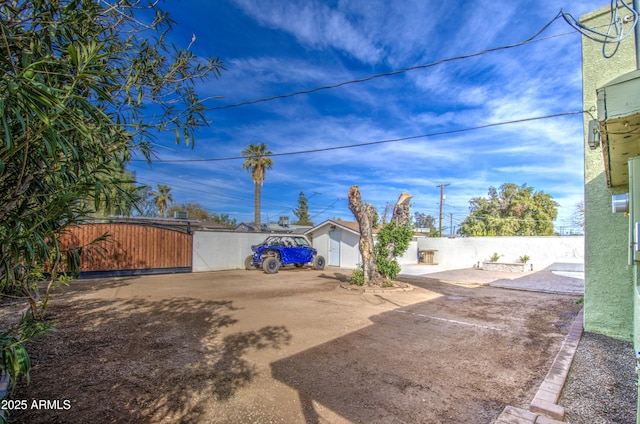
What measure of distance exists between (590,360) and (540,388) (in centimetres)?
137

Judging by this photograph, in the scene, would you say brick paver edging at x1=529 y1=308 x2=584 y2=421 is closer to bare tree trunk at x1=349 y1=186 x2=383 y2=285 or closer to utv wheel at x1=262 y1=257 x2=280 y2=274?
bare tree trunk at x1=349 y1=186 x2=383 y2=285

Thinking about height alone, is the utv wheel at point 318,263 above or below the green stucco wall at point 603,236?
below

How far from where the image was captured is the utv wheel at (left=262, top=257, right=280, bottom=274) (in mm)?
13024

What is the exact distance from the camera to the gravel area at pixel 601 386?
2.48 m

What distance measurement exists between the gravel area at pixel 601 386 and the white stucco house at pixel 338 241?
1240cm

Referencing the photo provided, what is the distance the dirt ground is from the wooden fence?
4692 millimetres

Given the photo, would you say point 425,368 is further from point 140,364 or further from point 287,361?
point 140,364

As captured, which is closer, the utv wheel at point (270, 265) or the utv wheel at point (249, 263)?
the utv wheel at point (270, 265)

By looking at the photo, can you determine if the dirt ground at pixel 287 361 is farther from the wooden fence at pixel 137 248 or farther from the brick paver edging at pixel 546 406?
the wooden fence at pixel 137 248

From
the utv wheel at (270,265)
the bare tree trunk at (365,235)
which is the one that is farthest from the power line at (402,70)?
the utv wheel at (270,265)

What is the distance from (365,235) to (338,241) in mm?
8176

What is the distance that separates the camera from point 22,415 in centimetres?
245

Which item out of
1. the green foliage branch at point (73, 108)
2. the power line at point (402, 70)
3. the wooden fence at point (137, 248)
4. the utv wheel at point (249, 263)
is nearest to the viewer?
the green foliage branch at point (73, 108)

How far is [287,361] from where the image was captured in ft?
12.0
